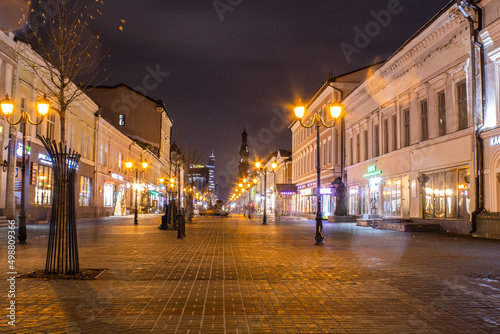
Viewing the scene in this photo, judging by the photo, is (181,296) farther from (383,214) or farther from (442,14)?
(383,214)

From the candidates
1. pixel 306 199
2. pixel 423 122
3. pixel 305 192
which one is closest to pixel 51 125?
pixel 423 122

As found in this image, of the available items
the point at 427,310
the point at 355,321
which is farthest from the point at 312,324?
the point at 427,310

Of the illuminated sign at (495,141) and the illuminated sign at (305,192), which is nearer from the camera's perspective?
the illuminated sign at (495,141)

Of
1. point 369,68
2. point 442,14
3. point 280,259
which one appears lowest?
point 280,259

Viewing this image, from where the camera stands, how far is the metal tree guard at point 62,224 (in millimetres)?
8477

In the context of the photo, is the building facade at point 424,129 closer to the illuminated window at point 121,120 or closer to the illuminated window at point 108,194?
the illuminated window at point 108,194

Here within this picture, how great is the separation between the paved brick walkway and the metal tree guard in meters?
0.52

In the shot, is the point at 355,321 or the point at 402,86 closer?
the point at 355,321

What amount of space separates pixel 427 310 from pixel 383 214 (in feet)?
91.0

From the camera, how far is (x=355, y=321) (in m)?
5.65

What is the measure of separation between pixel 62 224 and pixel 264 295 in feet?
13.1

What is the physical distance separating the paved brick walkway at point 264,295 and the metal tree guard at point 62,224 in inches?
20.6

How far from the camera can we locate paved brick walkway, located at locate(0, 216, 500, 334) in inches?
214

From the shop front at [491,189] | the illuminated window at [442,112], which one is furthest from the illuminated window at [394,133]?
the shop front at [491,189]
